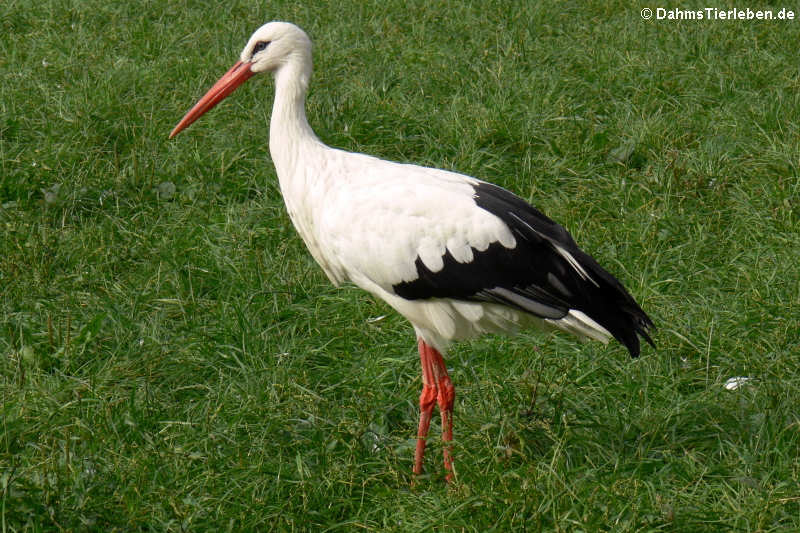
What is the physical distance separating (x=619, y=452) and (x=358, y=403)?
0.99 metres

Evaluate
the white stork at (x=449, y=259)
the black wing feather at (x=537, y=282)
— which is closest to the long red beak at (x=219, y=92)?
the white stork at (x=449, y=259)

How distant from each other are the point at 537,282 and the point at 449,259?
0.31 metres

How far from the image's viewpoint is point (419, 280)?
368 cm

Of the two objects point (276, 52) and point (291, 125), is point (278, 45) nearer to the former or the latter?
point (276, 52)

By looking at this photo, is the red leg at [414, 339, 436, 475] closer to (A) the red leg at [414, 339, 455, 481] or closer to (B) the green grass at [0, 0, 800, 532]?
(A) the red leg at [414, 339, 455, 481]

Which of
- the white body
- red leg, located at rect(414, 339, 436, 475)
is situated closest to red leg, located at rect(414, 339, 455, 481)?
red leg, located at rect(414, 339, 436, 475)

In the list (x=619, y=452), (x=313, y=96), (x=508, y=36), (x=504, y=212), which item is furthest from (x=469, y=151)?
(x=619, y=452)

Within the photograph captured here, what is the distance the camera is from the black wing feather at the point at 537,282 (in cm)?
361

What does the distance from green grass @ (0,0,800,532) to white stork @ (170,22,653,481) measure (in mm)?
286

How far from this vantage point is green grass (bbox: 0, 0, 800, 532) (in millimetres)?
3424

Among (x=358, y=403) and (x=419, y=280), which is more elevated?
(x=419, y=280)

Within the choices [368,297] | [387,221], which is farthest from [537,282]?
[368,297]

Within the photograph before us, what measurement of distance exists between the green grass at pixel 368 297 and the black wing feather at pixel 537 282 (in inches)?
13.2

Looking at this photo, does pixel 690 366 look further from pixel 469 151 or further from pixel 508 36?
pixel 508 36
